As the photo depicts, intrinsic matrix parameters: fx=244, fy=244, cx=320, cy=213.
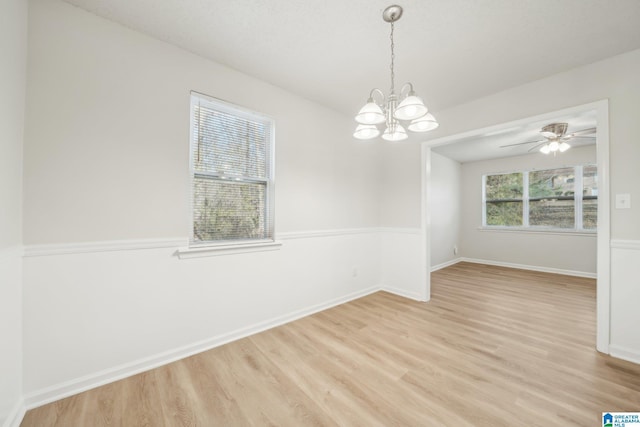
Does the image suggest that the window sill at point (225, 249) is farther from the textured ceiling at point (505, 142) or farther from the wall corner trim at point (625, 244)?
the wall corner trim at point (625, 244)

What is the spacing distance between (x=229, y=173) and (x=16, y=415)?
2.06m

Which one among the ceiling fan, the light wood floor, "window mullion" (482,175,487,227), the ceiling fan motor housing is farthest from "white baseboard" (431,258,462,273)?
the ceiling fan motor housing

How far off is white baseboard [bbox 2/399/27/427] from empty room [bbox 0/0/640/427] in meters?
0.01

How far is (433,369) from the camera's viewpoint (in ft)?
6.31

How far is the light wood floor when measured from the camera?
149cm

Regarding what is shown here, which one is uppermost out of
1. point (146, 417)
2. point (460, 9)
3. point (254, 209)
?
point (460, 9)

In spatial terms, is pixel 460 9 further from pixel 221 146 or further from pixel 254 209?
pixel 254 209

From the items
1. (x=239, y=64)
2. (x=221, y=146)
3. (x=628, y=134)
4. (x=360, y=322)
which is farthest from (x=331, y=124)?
(x=628, y=134)

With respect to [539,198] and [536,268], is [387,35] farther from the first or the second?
[536,268]

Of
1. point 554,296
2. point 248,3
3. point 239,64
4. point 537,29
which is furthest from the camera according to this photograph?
point 554,296

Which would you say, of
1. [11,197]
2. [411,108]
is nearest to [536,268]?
[411,108]

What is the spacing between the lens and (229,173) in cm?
242

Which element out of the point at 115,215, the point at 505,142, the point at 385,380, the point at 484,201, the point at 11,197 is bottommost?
the point at 385,380

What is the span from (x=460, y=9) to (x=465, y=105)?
5.37 ft
